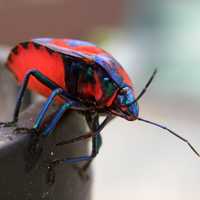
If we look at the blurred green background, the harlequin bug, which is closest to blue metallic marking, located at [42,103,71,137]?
the harlequin bug

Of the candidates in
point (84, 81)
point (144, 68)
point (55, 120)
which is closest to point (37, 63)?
point (84, 81)

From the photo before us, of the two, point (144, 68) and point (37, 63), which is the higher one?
point (37, 63)

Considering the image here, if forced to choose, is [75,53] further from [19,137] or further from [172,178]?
[172,178]

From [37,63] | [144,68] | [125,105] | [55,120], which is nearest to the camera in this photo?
[55,120]

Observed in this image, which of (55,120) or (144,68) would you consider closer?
(55,120)

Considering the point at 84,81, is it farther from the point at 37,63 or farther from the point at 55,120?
the point at 55,120

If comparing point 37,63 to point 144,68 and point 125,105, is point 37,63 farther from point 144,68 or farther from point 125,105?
point 144,68

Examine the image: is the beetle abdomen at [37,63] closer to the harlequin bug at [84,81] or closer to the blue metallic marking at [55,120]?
the harlequin bug at [84,81]

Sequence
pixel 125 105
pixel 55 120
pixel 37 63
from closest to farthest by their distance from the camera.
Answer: pixel 55 120 < pixel 125 105 < pixel 37 63
